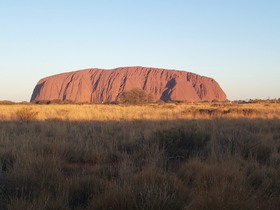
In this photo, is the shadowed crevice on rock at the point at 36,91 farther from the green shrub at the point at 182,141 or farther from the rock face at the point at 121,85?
the green shrub at the point at 182,141

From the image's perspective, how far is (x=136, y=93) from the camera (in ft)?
271

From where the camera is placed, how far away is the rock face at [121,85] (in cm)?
14525

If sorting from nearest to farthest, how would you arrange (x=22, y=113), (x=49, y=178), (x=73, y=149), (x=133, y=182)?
(x=133, y=182) → (x=49, y=178) → (x=73, y=149) → (x=22, y=113)

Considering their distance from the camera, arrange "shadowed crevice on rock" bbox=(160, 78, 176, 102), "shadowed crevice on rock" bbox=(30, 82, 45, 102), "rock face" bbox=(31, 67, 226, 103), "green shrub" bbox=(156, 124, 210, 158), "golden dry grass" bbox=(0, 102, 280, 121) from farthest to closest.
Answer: "shadowed crevice on rock" bbox=(30, 82, 45, 102), "rock face" bbox=(31, 67, 226, 103), "shadowed crevice on rock" bbox=(160, 78, 176, 102), "golden dry grass" bbox=(0, 102, 280, 121), "green shrub" bbox=(156, 124, 210, 158)

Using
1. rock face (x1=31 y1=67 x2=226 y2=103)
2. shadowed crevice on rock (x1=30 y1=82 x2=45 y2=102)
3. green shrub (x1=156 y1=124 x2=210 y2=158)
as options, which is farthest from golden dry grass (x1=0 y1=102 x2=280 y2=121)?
shadowed crevice on rock (x1=30 y1=82 x2=45 y2=102)

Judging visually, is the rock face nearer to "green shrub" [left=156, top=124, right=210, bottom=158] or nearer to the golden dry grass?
the golden dry grass

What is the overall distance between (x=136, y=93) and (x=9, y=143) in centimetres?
7305

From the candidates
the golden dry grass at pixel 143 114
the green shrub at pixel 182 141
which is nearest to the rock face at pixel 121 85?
the golden dry grass at pixel 143 114

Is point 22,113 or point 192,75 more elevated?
point 192,75

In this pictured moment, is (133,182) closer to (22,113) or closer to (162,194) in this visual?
(162,194)

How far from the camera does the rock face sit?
14525cm

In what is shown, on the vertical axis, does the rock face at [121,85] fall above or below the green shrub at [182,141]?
above

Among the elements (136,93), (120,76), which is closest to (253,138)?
(136,93)

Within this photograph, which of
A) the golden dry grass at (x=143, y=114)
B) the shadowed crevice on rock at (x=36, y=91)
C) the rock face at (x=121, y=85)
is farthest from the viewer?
the shadowed crevice on rock at (x=36, y=91)
